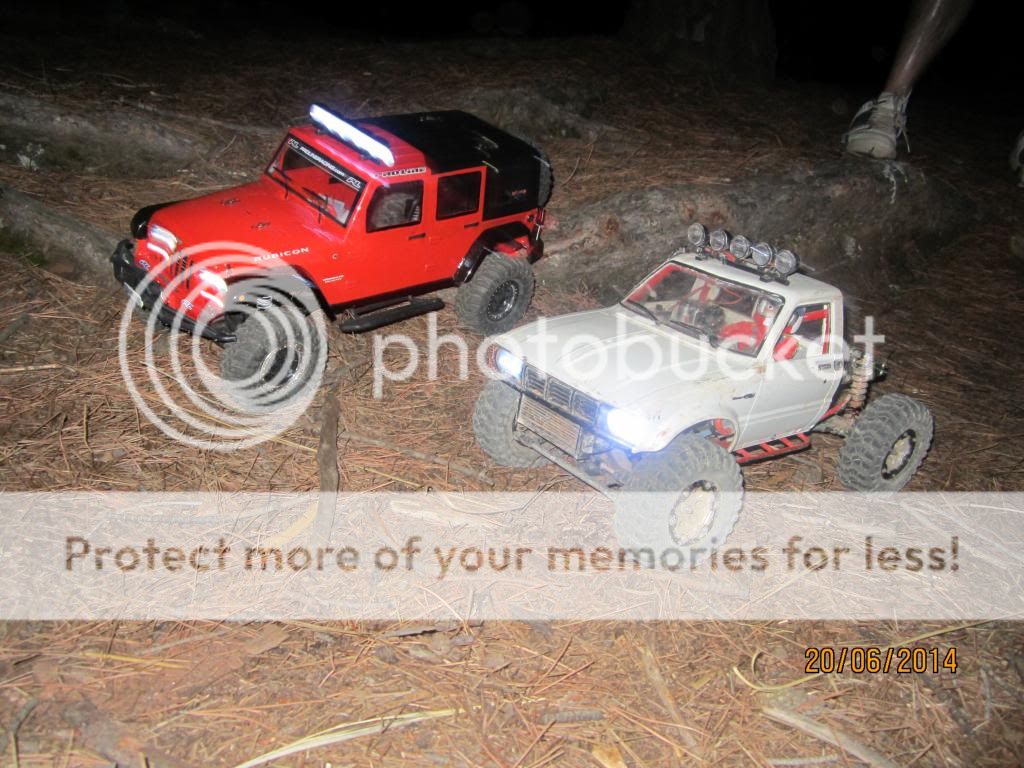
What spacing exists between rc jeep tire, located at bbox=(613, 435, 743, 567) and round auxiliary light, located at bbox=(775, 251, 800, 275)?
152 cm

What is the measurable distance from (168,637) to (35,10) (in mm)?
10520

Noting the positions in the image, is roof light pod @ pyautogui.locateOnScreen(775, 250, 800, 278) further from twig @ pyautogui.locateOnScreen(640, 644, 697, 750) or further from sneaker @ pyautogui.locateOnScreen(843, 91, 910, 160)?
sneaker @ pyautogui.locateOnScreen(843, 91, 910, 160)

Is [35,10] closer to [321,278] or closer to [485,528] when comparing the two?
[321,278]

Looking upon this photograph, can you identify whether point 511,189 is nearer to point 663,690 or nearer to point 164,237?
point 164,237

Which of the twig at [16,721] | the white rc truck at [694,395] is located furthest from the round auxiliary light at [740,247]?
the twig at [16,721]

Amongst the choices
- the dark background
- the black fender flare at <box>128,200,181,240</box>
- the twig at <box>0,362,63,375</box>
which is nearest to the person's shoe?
the dark background

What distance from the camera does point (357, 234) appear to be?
6383mm

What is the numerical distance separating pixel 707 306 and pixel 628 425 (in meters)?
1.51

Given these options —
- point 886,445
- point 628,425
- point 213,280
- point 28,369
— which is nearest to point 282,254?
point 213,280

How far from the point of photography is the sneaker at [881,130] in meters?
9.98

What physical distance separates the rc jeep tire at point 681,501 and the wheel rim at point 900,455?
63.5 inches

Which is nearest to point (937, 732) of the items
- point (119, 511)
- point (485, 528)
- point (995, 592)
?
point (995, 592)

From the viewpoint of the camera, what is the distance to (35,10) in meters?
10.9

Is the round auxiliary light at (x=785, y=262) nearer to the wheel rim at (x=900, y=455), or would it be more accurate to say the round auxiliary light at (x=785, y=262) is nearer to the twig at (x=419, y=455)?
the wheel rim at (x=900, y=455)
